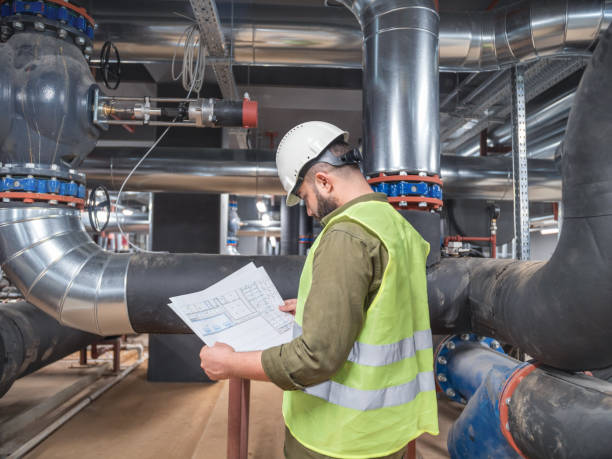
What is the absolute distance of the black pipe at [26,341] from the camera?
163 centimetres

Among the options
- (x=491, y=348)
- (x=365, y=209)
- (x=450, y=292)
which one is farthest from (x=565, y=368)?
(x=491, y=348)

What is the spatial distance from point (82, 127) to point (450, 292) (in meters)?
1.44

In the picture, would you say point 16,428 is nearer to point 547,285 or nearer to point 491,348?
point 491,348

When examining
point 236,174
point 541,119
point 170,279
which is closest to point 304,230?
point 236,174

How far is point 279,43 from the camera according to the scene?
73.7 inches

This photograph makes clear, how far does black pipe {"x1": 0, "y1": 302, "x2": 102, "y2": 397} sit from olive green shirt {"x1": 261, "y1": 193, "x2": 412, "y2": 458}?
153 centimetres

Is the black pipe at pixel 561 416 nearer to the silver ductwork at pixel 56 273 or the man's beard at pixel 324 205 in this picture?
the man's beard at pixel 324 205

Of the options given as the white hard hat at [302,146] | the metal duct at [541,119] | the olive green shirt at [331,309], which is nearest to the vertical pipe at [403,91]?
the white hard hat at [302,146]

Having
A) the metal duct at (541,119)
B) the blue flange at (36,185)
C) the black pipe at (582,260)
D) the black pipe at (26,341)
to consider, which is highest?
the metal duct at (541,119)

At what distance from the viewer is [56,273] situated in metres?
1.29

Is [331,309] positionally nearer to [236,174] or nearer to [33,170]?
[33,170]

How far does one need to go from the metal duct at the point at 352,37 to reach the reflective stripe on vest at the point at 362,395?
5.33 feet

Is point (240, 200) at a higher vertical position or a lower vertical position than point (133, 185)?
higher

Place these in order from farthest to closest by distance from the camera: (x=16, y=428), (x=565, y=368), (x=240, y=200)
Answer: (x=240, y=200)
(x=16, y=428)
(x=565, y=368)
